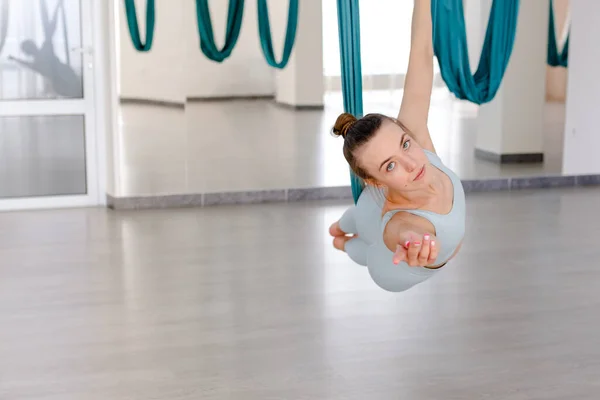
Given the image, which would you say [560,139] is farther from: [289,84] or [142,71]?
[142,71]

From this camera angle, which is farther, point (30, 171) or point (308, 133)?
point (308, 133)

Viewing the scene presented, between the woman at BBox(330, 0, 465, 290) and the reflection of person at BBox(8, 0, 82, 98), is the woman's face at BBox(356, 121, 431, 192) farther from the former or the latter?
the reflection of person at BBox(8, 0, 82, 98)

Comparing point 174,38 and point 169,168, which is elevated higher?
point 174,38

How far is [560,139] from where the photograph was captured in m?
9.85

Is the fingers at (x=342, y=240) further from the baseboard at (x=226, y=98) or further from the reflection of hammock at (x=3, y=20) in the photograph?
the baseboard at (x=226, y=98)

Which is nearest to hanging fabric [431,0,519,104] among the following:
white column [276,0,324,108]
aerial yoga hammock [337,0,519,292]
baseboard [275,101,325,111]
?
white column [276,0,324,108]

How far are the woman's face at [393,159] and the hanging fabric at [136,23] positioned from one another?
180 inches

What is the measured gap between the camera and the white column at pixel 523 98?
855 cm

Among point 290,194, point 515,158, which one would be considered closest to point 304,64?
point 515,158

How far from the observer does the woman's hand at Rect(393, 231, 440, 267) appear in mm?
2578

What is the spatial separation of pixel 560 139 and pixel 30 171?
17.8 ft

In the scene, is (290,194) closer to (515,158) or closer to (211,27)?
(211,27)

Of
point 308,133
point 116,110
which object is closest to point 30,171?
point 116,110

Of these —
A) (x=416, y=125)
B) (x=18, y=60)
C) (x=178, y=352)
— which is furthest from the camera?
(x=18, y=60)
